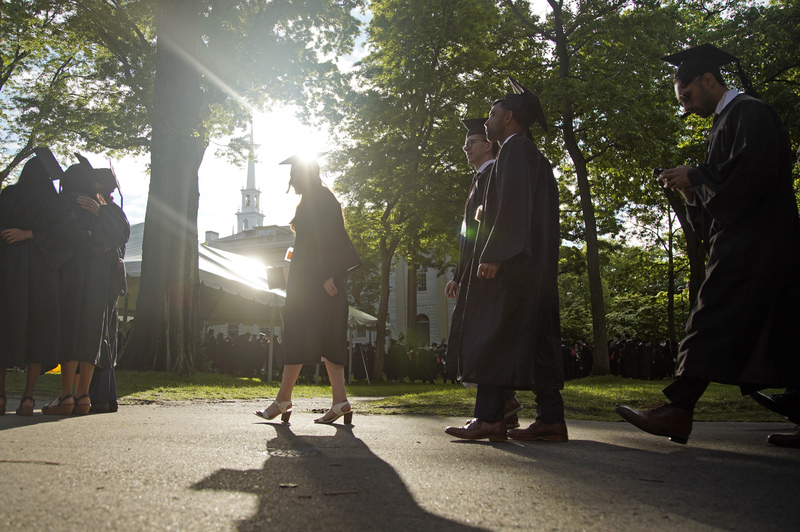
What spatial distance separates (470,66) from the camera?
2042cm

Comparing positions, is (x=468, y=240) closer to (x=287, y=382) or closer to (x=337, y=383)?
(x=337, y=383)

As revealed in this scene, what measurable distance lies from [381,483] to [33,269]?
4.15m

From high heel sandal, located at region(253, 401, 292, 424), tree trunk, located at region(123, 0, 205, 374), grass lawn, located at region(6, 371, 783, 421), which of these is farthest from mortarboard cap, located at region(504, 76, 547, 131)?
tree trunk, located at region(123, 0, 205, 374)

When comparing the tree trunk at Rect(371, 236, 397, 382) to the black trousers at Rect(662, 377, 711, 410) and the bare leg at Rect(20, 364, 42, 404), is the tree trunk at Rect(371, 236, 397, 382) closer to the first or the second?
the bare leg at Rect(20, 364, 42, 404)

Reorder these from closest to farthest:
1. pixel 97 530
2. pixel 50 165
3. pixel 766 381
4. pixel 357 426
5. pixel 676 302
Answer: pixel 97 530, pixel 766 381, pixel 357 426, pixel 50 165, pixel 676 302

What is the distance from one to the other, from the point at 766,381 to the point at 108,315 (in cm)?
491

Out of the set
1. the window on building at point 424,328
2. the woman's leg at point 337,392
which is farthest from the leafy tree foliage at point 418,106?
the window on building at point 424,328

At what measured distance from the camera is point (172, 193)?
498 inches

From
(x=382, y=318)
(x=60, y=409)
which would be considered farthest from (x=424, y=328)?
(x=60, y=409)

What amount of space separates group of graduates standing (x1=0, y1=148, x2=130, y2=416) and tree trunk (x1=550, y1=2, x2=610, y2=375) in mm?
14409

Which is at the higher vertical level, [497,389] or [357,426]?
[497,389]

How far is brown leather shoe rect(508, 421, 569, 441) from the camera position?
376 cm

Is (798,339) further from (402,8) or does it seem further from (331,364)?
(402,8)

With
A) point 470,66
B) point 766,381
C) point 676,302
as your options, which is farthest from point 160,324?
point 676,302
